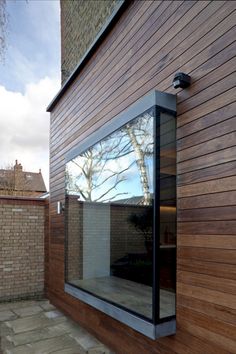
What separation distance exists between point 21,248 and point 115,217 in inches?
99.4

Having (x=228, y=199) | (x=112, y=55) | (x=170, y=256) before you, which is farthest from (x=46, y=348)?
(x=112, y=55)

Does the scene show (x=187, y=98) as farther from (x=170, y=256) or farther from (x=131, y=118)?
(x=170, y=256)

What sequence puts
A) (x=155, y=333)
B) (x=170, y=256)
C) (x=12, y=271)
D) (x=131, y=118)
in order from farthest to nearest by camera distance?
(x=12, y=271) → (x=131, y=118) → (x=170, y=256) → (x=155, y=333)

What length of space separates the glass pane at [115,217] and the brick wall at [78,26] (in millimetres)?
2925

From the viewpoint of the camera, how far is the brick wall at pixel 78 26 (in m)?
5.96

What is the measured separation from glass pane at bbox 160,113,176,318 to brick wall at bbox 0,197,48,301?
13.5ft

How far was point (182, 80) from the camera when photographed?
2.55m

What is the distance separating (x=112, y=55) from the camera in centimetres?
381

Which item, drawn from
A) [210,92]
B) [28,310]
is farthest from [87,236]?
[210,92]

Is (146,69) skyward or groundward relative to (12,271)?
skyward

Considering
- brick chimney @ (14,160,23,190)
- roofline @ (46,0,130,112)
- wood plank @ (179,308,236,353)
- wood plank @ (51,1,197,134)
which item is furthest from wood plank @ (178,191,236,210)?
brick chimney @ (14,160,23,190)

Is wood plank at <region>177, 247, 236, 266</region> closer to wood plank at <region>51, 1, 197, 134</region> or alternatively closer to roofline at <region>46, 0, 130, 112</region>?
wood plank at <region>51, 1, 197, 134</region>

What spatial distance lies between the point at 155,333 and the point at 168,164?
1329mm

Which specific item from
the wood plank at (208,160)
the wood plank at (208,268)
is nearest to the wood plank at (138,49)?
the wood plank at (208,160)
